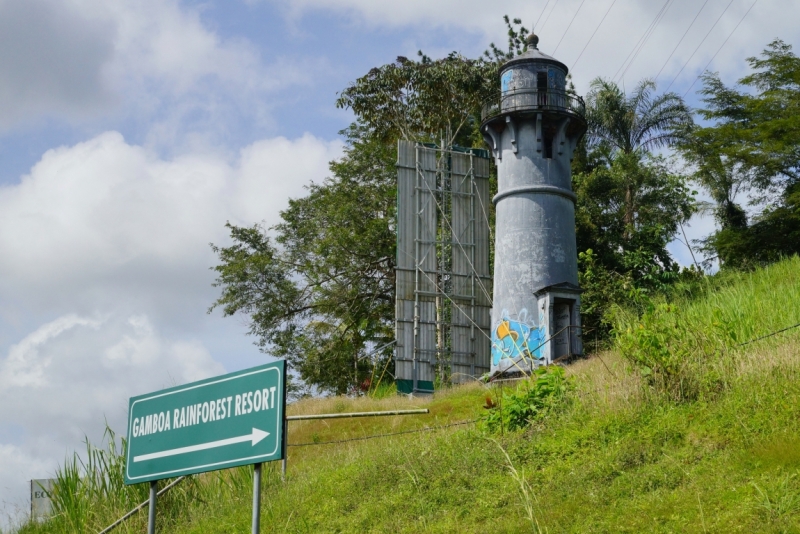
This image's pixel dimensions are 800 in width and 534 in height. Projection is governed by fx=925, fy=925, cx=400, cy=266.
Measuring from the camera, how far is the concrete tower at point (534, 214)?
26.4 meters

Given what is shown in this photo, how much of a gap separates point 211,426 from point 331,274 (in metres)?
26.7

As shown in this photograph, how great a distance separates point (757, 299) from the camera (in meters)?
16.6

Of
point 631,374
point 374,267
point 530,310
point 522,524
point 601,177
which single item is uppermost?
point 601,177

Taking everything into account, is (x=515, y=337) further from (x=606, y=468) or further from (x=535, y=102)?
(x=606, y=468)

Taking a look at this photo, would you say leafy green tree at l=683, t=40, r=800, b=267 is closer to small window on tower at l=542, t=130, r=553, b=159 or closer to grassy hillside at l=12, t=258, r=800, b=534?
small window on tower at l=542, t=130, r=553, b=159

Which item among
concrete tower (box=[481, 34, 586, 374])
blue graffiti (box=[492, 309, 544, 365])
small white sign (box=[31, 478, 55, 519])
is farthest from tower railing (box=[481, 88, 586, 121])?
small white sign (box=[31, 478, 55, 519])

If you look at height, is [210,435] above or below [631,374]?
below

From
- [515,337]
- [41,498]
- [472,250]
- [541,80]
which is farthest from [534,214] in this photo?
[41,498]

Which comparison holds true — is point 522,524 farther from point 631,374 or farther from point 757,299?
point 757,299

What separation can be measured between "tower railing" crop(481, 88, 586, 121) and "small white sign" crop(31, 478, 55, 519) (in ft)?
61.5

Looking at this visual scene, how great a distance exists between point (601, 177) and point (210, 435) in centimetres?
2725

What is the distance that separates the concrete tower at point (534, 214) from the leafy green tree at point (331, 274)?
6.65 metres

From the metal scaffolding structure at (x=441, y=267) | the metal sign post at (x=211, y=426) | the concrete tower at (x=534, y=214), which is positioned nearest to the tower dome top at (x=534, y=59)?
the concrete tower at (x=534, y=214)

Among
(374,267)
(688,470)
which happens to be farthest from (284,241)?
(688,470)
